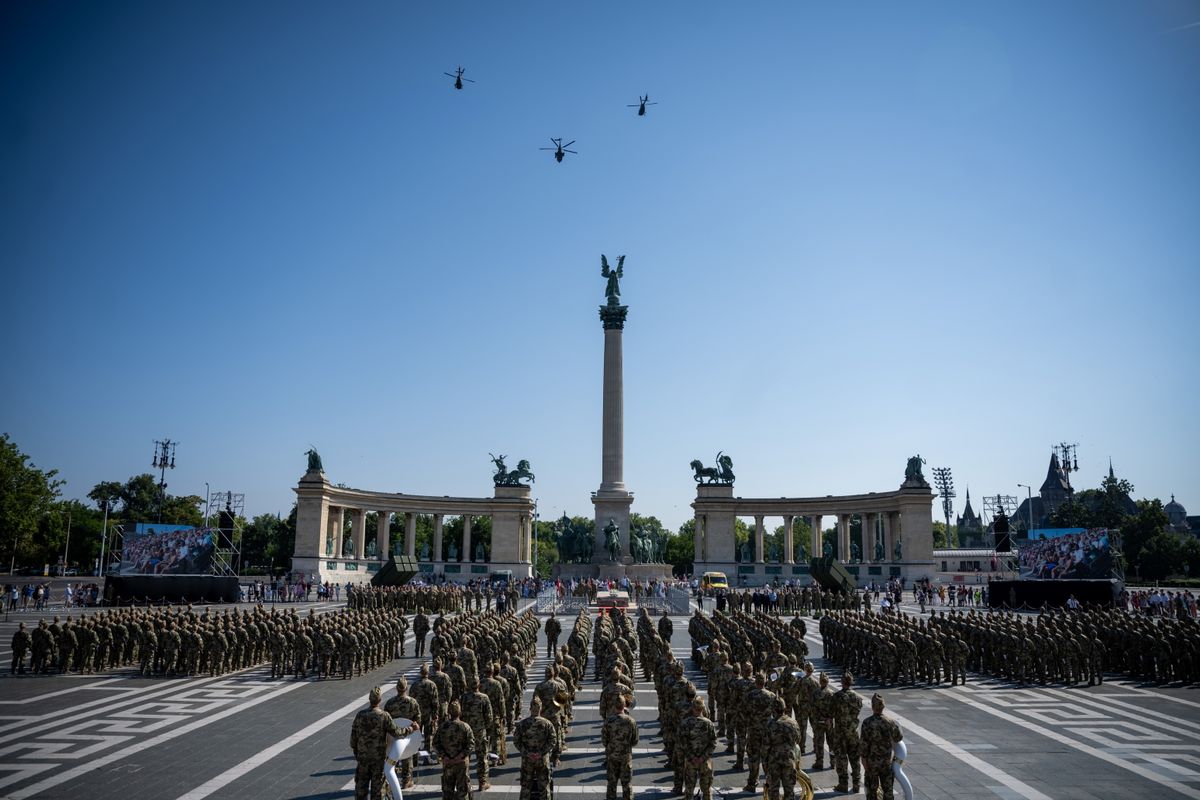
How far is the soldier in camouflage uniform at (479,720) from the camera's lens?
471 inches

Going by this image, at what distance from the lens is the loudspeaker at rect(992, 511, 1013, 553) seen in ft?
260

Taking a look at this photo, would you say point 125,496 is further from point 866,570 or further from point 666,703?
point 666,703

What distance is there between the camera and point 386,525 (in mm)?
82875

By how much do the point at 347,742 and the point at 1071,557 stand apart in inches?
2088

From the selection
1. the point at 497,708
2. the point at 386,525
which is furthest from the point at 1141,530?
the point at 497,708

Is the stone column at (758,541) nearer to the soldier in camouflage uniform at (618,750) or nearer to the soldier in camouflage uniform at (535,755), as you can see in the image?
the soldier in camouflage uniform at (618,750)

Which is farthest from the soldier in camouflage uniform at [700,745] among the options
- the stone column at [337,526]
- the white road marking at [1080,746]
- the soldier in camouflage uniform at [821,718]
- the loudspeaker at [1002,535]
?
the loudspeaker at [1002,535]

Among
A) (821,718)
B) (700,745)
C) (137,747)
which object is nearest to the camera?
(700,745)

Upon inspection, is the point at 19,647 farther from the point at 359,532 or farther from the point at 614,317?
the point at 359,532

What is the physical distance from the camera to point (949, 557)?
100562mm

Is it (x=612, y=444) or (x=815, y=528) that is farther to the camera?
(x=815, y=528)

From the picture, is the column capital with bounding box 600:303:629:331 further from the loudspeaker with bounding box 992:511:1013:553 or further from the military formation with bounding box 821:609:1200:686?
the military formation with bounding box 821:609:1200:686

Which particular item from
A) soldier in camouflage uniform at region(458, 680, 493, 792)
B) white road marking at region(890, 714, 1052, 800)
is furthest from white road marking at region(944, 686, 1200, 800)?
soldier in camouflage uniform at region(458, 680, 493, 792)

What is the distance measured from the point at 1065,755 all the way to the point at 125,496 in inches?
4902
